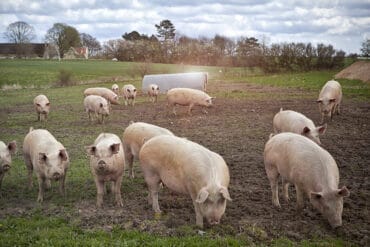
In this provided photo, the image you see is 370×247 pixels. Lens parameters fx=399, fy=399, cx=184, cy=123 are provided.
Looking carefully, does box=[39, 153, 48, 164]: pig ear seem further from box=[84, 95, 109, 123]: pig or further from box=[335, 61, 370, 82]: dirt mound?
box=[335, 61, 370, 82]: dirt mound

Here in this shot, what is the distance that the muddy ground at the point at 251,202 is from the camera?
6.50 meters

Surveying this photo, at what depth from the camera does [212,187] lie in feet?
20.2

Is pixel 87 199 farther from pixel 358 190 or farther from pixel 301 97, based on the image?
pixel 301 97

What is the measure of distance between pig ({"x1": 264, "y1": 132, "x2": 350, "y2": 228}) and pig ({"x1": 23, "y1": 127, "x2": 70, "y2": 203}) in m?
4.17

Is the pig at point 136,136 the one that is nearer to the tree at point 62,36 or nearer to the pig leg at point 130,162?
the pig leg at point 130,162

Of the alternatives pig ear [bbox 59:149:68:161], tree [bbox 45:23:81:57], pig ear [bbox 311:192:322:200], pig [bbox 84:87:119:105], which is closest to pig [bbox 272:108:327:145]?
pig ear [bbox 311:192:322:200]

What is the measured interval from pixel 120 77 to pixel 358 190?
40698mm

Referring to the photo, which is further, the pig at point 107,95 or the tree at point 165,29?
the tree at point 165,29

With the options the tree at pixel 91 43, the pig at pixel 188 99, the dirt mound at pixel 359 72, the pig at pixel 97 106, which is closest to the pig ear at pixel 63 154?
the pig at pixel 97 106

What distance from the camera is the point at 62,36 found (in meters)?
74.6

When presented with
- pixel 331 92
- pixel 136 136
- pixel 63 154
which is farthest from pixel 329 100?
pixel 63 154

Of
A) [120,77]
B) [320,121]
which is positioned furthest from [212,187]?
[120,77]

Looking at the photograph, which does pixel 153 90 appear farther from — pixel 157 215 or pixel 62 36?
pixel 62 36

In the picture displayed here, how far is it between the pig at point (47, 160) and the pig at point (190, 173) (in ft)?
6.24
